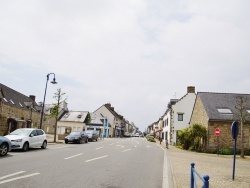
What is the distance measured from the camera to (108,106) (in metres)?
85.1

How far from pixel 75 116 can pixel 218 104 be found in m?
40.5

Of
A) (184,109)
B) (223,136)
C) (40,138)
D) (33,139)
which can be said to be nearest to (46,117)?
(184,109)

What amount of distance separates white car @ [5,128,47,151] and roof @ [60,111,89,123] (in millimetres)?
42436

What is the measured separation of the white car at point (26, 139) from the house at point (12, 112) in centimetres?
1386

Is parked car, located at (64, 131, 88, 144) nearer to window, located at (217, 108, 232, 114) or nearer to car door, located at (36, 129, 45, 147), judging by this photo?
car door, located at (36, 129, 45, 147)

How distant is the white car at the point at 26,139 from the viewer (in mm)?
16591

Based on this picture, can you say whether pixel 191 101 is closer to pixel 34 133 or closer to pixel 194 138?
pixel 194 138

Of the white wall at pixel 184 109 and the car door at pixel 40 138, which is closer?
the car door at pixel 40 138

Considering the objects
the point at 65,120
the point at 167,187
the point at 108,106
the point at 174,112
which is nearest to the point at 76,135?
the point at 174,112

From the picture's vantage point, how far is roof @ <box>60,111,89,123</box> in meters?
62.6

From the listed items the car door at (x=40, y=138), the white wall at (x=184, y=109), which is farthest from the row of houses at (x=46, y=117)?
the white wall at (x=184, y=109)

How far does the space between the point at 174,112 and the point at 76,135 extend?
18.9 meters

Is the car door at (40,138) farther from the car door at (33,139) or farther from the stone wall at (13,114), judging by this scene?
the stone wall at (13,114)

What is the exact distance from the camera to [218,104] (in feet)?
101
